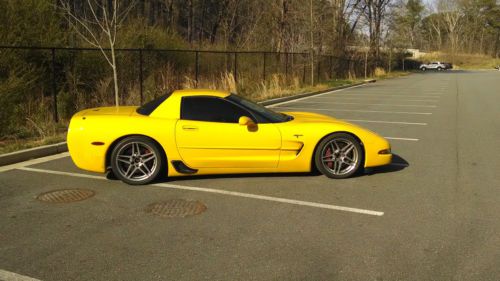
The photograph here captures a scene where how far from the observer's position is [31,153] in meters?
7.48

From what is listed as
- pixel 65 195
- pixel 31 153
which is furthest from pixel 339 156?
pixel 31 153

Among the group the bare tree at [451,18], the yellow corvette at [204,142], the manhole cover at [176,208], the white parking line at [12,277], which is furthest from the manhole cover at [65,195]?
the bare tree at [451,18]

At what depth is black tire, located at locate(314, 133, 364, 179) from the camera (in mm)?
6234

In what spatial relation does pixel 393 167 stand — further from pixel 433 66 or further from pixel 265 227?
pixel 433 66

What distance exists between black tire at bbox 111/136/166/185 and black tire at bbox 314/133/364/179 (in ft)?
6.77

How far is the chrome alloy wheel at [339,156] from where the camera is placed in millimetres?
6250

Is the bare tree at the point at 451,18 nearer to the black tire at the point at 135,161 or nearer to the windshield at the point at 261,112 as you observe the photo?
the windshield at the point at 261,112

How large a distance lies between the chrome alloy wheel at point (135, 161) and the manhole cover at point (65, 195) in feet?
1.65

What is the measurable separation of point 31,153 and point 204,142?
3292 millimetres

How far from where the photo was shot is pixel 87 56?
13.1m

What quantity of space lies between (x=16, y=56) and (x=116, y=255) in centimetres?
859

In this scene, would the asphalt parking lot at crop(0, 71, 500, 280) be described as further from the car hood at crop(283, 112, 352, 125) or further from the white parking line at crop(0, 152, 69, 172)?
the car hood at crop(283, 112, 352, 125)

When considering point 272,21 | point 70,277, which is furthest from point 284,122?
point 272,21

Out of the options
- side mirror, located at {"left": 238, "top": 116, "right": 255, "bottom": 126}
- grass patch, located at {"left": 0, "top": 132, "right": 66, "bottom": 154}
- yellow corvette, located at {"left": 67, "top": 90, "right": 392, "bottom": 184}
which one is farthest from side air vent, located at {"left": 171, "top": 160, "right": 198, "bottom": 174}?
grass patch, located at {"left": 0, "top": 132, "right": 66, "bottom": 154}
